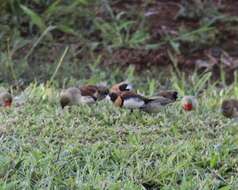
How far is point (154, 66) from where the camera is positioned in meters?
7.58

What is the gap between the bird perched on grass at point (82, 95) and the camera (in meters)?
5.10

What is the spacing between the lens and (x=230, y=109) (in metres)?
4.98

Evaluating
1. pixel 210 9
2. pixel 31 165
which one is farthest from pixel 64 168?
pixel 210 9

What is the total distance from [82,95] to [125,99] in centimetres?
39

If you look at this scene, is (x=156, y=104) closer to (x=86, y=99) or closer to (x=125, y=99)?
(x=125, y=99)

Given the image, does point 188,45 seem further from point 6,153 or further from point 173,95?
point 6,153

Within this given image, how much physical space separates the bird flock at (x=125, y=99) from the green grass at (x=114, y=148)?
60 mm

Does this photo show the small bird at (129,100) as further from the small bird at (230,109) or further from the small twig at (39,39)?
the small twig at (39,39)

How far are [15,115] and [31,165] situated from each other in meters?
1.03

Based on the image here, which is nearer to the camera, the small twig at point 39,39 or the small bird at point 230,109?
the small bird at point 230,109

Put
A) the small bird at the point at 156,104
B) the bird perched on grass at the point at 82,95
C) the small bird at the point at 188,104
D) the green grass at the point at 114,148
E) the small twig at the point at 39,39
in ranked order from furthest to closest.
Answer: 1. the small twig at the point at 39,39
2. the small bird at the point at 188,104
3. the bird perched on grass at the point at 82,95
4. the small bird at the point at 156,104
5. the green grass at the point at 114,148

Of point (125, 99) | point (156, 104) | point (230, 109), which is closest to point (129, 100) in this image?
point (125, 99)

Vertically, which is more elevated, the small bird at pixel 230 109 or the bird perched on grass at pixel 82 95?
the bird perched on grass at pixel 82 95

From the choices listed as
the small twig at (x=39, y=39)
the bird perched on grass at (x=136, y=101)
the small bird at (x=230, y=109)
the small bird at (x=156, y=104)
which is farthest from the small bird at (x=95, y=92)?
the small twig at (x=39, y=39)
